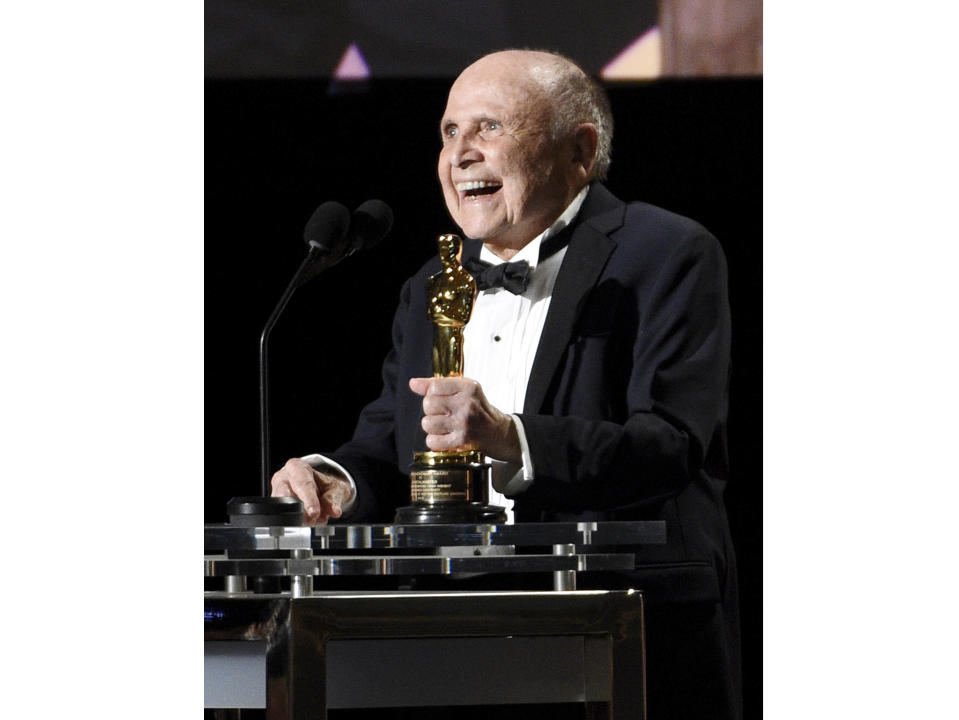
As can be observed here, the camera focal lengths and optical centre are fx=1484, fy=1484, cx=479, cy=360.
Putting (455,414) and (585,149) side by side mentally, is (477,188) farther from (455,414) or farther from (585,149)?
(455,414)

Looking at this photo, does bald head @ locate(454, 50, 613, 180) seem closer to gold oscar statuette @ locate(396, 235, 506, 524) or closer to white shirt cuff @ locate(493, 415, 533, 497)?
gold oscar statuette @ locate(396, 235, 506, 524)

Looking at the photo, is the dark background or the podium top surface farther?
the dark background

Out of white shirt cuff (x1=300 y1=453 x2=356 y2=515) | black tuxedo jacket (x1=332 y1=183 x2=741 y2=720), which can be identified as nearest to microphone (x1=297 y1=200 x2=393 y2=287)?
black tuxedo jacket (x1=332 y1=183 x2=741 y2=720)

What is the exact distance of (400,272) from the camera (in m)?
2.69

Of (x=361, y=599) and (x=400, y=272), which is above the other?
(x=400, y=272)

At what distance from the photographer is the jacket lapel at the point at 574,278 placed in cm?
261

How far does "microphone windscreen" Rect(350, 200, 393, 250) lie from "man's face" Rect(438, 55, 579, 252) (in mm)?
116

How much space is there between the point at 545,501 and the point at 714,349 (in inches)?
16.5

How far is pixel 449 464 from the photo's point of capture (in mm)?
2480

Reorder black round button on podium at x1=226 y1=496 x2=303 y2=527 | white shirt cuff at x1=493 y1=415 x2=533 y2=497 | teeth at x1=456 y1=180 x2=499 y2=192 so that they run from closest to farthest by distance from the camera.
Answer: black round button on podium at x1=226 y1=496 x2=303 y2=527 → white shirt cuff at x1=493 y1=415 x2=533 y2=497 → teeth at x1=456 y1=180 x2=499 y2=192

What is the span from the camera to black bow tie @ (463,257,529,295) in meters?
2.64
